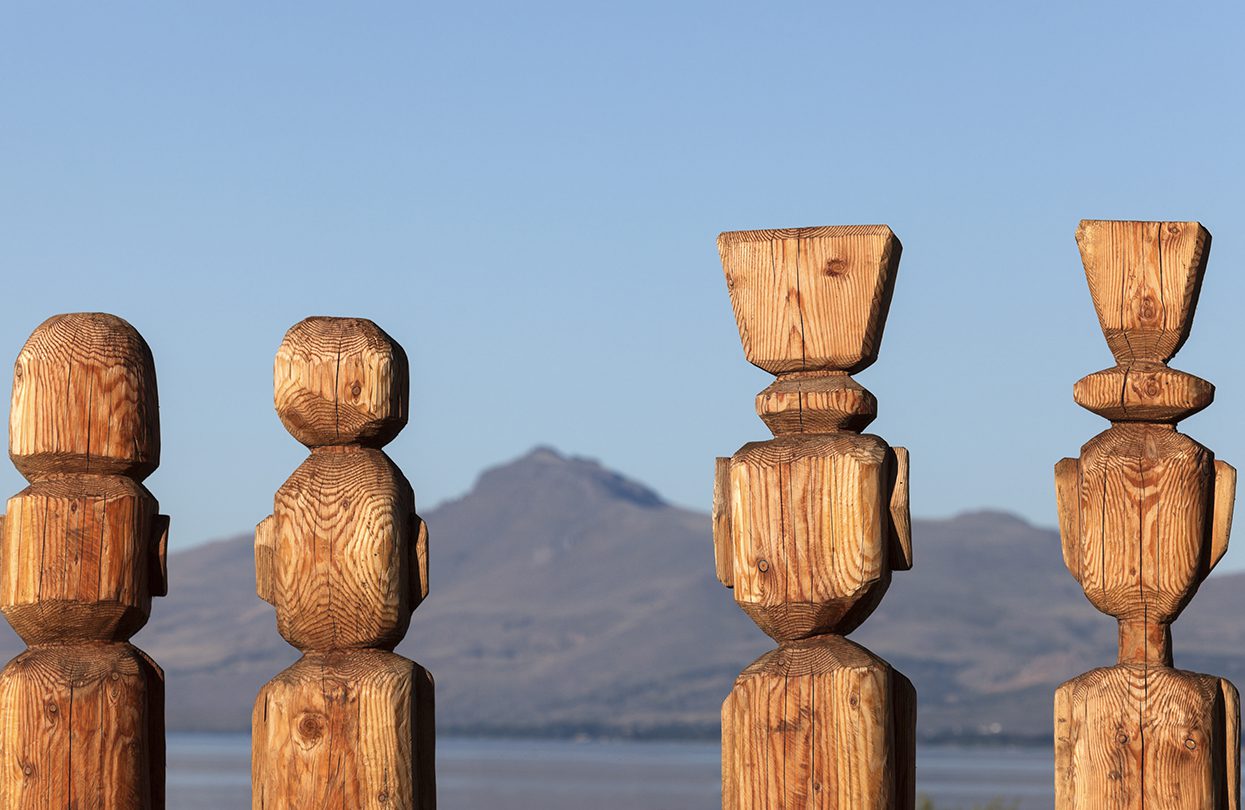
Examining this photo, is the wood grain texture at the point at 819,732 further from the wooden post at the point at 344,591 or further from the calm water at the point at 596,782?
the calm water at the point at 596,782

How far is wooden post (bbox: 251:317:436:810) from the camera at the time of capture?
3754 millimetres

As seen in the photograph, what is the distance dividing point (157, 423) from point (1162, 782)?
2.37m

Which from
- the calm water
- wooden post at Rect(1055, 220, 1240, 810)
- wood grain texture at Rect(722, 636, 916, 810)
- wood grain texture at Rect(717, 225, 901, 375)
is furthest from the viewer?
the calm water

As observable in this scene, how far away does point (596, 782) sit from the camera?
271 feet

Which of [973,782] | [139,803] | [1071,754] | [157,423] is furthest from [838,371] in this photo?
[973,782]

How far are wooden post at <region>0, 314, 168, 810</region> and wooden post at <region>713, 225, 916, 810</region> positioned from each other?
129 cm

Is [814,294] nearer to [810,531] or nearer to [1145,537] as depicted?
[810,531]

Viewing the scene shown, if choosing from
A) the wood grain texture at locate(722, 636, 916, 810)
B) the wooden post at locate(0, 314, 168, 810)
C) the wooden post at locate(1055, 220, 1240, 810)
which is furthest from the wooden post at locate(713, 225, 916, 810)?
the wooden post at locate(0, 314, 168, 810)

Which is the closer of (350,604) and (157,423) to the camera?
(350,604)

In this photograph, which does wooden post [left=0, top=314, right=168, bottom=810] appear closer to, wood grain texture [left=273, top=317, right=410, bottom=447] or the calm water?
wood grain texture [left=273, top=317, right=410, bottom=447]

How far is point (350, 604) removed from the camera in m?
3.78

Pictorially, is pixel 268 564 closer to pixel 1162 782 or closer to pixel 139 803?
pixel 139 803

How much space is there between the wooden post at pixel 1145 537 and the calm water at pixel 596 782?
32.4m

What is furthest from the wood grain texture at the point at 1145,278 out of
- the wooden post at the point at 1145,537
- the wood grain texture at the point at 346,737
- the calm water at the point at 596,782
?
the calm water at the point at 596,782
